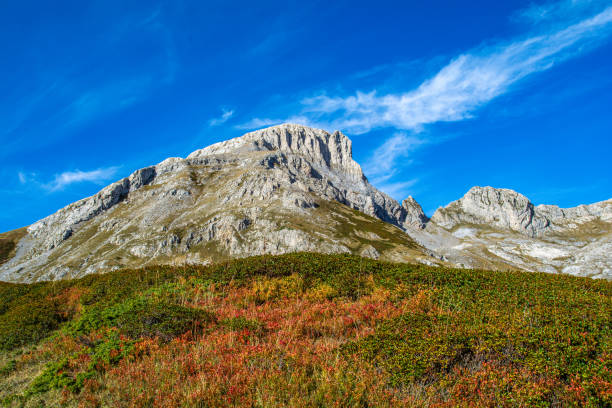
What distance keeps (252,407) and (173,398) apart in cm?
177

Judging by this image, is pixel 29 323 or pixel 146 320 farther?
pixel 29 323

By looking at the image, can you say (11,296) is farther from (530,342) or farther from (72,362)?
(530,342)

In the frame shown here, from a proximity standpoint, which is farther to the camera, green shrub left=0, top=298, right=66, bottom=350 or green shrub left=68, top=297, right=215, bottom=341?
green shrub left=0, top=298, right=66, bottom=350

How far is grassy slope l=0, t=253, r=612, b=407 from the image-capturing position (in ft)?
23.1

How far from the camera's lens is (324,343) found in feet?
32.3

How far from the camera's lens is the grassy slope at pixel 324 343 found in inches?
278

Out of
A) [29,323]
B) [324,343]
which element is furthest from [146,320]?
[29,323]

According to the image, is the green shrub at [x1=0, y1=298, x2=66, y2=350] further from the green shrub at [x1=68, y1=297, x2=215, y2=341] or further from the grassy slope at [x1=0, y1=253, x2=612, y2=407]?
the green shrub at [x1=68, y1=297, x2=215, y2=341]

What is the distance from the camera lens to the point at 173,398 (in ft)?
22.7

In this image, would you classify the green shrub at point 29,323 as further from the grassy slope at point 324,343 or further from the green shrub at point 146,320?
the green shrub at point 146,320

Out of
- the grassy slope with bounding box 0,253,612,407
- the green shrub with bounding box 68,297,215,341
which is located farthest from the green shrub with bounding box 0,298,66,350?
the green shrub with bounding box 68,297,215,341

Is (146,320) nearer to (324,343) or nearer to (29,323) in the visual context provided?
(324,343)

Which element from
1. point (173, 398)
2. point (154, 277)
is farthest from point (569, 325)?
point (154, 277)

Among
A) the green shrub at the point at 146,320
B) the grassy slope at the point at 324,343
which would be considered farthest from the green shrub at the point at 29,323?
the green shrub at the point at 146,320
